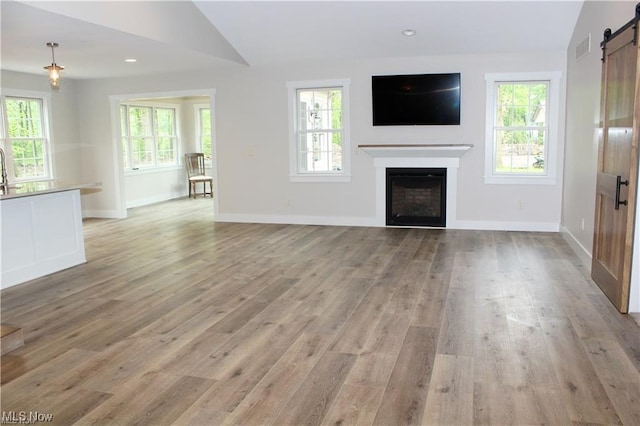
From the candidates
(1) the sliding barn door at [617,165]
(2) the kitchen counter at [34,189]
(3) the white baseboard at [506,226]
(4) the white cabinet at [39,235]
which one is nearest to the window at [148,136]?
(2) the kitchen counter at [34,189]

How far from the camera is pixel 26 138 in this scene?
8.11 meters

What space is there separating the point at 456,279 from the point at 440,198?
2.83 m

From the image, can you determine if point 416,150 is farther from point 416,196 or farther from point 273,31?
point 273,31

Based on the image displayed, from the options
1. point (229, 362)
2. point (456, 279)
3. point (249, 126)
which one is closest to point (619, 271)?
point (456, 279)

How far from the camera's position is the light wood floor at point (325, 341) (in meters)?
2.52

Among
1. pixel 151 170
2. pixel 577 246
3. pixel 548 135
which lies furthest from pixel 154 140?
pixel 577 246

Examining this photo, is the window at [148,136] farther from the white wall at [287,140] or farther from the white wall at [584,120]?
the white wall at [584,120]

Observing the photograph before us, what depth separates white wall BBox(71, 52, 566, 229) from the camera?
7090 millimetres

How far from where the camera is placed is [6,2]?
4.07 meters

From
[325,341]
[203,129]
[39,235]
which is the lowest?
[325,341]

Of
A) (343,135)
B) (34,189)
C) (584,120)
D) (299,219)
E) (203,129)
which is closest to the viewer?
(34,189)

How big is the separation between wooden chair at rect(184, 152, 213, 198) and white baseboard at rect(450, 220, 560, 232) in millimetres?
6193

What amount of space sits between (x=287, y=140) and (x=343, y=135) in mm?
878

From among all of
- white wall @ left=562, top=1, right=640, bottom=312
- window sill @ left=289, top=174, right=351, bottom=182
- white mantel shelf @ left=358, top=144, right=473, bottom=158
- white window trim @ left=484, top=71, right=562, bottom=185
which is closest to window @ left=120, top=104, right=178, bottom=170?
window sill @ left=289, top=174, right=351, bottom=182
